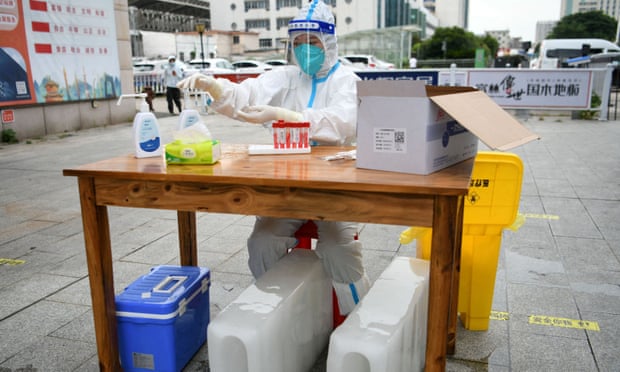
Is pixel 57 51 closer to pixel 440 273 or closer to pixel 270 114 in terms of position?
pixel 270 114

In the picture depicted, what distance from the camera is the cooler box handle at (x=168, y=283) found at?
7.30 ft

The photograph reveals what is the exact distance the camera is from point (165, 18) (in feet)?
288

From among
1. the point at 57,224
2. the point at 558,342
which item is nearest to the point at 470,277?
the point at 558,342

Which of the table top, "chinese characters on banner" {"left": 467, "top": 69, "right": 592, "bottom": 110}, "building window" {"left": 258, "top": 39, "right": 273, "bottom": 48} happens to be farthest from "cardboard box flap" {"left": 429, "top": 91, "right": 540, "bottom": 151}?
"building window" {"left": 258, "top": 39, "right": 273, "bottom": 48}

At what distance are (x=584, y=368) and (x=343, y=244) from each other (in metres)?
1.18

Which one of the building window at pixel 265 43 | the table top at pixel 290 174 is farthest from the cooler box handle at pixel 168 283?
the building window at pixel 265 43

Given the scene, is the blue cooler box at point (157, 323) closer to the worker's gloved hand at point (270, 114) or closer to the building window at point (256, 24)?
the worker's gloved hand at point (270, 114)

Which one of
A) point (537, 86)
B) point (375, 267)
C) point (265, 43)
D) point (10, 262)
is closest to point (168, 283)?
point (375, 267)

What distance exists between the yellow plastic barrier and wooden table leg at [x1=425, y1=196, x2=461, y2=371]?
0.83m

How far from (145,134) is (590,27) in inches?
2711

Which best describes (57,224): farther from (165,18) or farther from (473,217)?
(165,18)

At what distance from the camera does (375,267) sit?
3.44m

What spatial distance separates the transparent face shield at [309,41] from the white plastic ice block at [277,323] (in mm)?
995

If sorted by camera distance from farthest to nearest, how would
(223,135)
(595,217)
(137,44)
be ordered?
(137,44) → (223,135) → (595,217)
